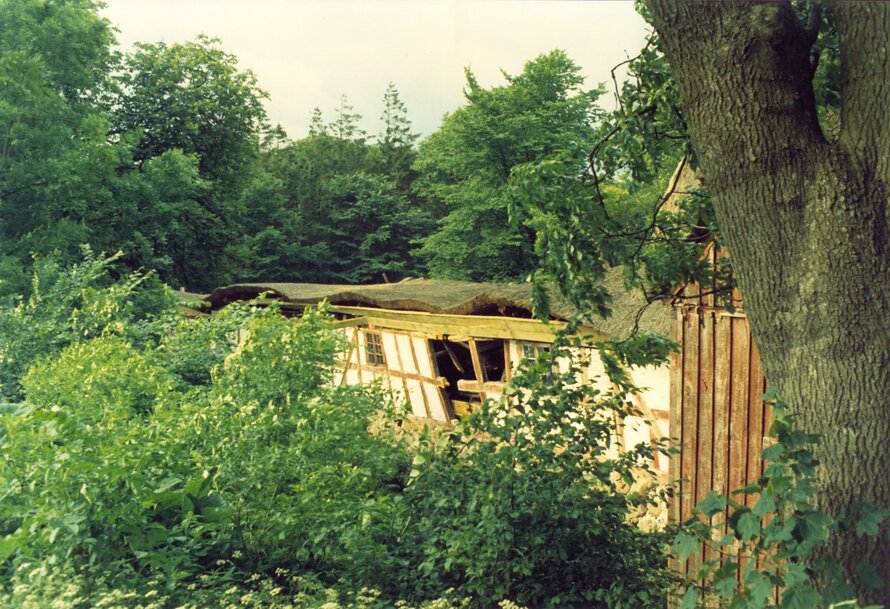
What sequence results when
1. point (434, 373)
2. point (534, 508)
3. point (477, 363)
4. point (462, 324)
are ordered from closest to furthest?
point (534, 508) < point (462, 324) < point (477, 363) < point (434, 373)

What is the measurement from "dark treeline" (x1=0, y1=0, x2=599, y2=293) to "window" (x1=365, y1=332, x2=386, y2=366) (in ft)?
14.9

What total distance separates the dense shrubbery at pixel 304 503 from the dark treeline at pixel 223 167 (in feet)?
4.36

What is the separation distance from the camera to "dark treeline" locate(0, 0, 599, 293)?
520 inches

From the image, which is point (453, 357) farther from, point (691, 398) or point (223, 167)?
point (223, 167)

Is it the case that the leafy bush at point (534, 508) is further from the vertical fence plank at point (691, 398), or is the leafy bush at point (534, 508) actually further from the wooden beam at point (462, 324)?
the wooden beam at point (462, 324)

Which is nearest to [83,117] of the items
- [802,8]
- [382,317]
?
[382,317]

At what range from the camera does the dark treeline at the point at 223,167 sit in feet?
43.3

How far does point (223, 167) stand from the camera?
81.9 feet

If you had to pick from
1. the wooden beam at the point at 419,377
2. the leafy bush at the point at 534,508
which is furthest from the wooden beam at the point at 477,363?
the leafy bush at the point at 534,508

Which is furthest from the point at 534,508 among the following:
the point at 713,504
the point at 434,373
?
the point at 434,373

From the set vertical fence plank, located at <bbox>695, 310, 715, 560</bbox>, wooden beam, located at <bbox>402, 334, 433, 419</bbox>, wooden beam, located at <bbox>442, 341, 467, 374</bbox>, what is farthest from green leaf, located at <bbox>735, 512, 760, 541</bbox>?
wooden beam, located at <bbox>402, 334, 433, 419</bbox>

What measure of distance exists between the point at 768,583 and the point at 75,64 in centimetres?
1493

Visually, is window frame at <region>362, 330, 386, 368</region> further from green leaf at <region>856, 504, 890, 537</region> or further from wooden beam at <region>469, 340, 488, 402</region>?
green leaf at <region>856, 504, 890, 537</region>

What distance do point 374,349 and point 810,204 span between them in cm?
1306
